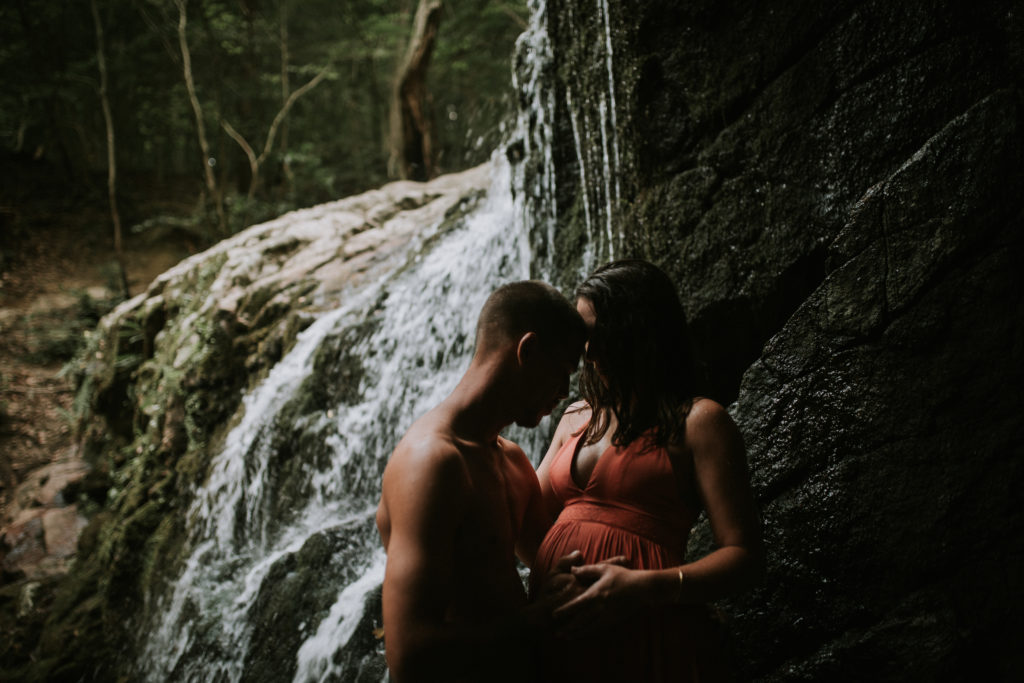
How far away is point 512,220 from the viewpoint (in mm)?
6367

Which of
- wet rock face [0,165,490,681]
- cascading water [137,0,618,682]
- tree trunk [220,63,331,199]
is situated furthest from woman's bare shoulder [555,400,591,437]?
tree trunk [220,63,331,199]

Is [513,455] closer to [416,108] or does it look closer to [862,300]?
[862,300]

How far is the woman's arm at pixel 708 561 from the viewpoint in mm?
1613

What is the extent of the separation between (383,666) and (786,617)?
255cm

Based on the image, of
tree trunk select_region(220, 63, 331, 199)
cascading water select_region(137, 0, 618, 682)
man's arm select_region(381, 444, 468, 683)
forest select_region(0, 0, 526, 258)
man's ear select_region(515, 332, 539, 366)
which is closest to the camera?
man's arm select_region(381, 444, 468, 683)

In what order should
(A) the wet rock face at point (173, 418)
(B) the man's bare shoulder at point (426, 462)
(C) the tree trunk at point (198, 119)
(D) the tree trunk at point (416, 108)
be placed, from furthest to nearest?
(C) the tree trunk at point (198, 119) → (D) the tree trunk at point (416, 108) → (A) the wet rock face at point (173, 418) → (B) the man's bare shoulder at point (426, 462)

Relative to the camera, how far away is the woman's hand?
1.61 meters

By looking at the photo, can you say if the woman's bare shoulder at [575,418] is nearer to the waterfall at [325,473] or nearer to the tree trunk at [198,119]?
the waterfall at [325,473]

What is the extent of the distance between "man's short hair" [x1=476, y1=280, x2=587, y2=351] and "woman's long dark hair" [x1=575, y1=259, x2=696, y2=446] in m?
0.17

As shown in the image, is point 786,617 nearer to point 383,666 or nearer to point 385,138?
→ point 383,666

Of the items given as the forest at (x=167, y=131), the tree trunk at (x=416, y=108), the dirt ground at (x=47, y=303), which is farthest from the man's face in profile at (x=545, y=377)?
the tree trunk at (x=416, y=108)

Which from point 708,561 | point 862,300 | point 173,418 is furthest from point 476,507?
point 173,418

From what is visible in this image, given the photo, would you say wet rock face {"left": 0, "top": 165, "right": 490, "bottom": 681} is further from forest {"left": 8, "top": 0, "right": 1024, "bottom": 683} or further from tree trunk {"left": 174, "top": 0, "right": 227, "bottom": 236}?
tree trunk {"left": 174, "top": 0, "right": 227, "bottom": 236}

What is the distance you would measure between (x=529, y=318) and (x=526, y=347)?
0.30ft
